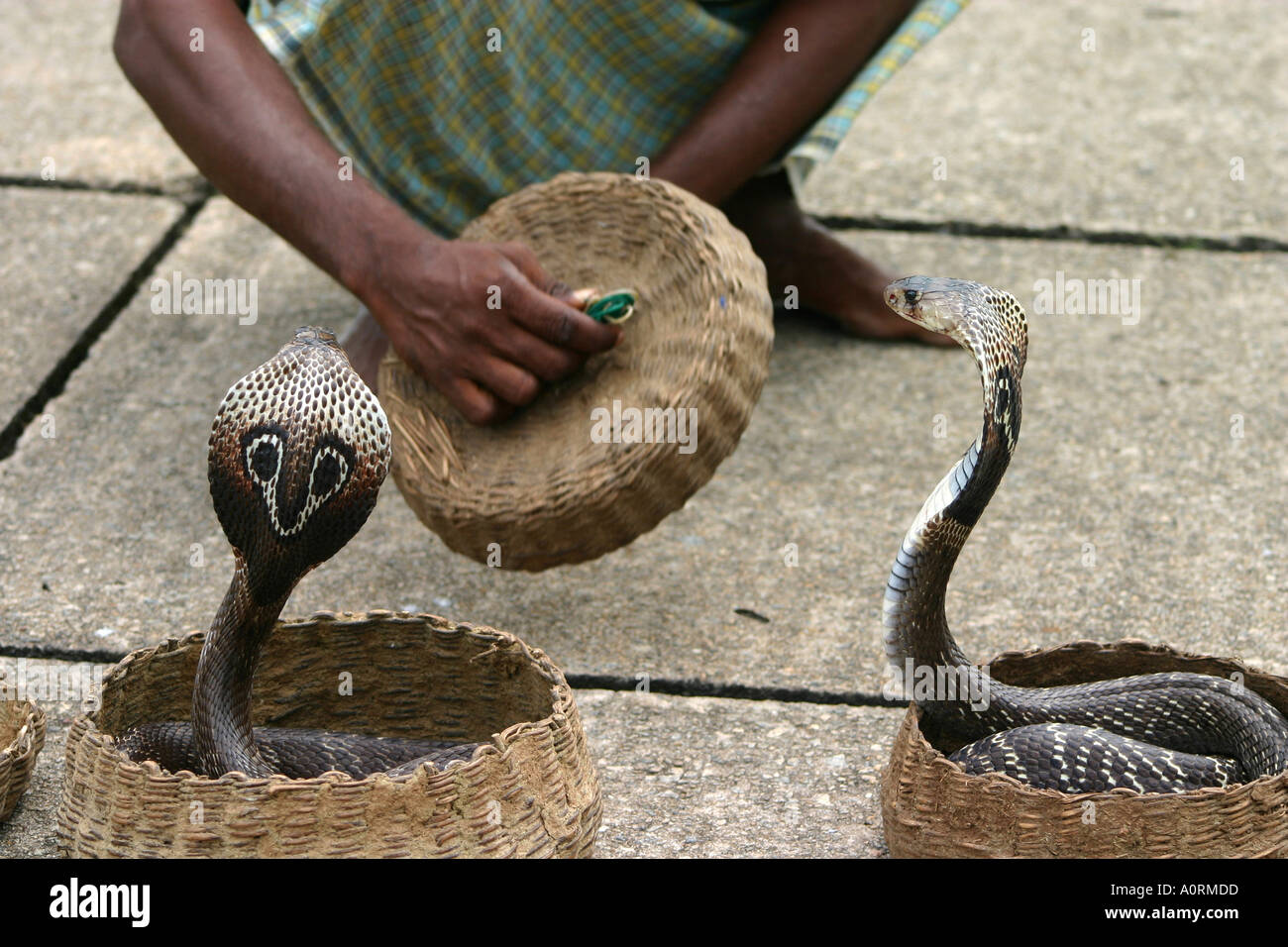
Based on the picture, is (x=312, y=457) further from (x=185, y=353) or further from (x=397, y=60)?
(x=185, y=353)

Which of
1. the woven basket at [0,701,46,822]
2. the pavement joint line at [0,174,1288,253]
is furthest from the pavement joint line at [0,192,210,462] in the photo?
the woven basket at [0,701,46,822]

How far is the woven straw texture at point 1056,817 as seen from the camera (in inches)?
65.3

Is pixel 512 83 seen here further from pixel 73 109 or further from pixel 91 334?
pixel 73 109

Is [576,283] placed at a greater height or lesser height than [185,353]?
greater

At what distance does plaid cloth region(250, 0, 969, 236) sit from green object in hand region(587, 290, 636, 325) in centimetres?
65

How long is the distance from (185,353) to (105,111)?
130cm

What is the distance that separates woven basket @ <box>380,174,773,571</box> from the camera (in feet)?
7.84

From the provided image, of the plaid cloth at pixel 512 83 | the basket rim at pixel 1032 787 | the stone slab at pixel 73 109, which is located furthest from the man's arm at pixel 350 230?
the stone slab at pixel 73 109

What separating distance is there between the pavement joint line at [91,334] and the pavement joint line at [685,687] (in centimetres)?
65

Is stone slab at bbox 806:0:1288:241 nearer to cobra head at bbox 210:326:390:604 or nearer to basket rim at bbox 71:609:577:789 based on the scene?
basket rim at bbox 71:609:577:789

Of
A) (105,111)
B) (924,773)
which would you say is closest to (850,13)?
(924,773)

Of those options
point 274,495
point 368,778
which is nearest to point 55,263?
point 274,495
